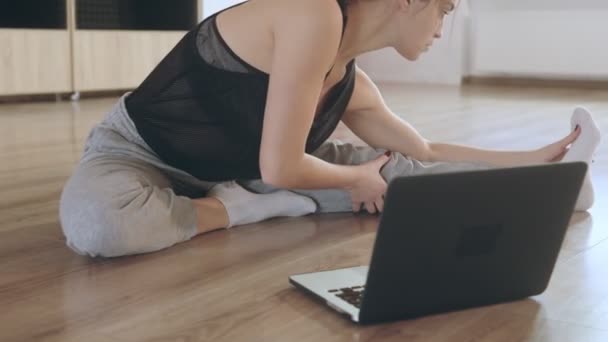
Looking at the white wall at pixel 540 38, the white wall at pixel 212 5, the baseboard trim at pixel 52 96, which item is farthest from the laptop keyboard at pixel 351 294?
the white wall at pixel 540 38

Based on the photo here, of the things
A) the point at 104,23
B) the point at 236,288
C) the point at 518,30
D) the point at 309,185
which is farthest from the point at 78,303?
the point at 518,30

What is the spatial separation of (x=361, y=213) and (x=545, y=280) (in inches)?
20.0

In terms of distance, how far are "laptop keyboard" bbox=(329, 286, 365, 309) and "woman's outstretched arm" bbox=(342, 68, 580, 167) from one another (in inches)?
22.1

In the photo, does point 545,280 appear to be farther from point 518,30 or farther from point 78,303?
point 518,30

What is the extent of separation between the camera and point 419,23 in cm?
108

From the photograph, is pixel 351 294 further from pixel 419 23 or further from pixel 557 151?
pixel 557 151

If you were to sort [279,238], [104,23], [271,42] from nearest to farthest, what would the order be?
[271,42], [279,238], [104,23]

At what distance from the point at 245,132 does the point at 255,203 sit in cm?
15

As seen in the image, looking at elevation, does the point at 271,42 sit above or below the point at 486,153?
above

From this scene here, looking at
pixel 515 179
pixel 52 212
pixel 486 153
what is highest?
pixel 515 179

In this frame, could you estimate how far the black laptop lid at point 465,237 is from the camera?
749mm

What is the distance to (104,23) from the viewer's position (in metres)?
3.70

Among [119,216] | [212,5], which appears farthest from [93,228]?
[212,5]

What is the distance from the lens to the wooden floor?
80 cm
